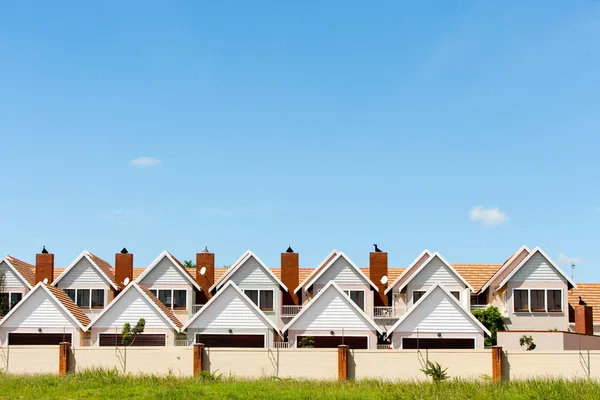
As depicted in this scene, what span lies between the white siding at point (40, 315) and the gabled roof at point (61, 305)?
0.44 ft

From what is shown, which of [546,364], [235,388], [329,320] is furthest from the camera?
[329,320]

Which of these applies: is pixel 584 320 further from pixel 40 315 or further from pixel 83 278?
pixel 40 315

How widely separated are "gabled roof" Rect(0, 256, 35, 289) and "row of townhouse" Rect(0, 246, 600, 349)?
87 mm

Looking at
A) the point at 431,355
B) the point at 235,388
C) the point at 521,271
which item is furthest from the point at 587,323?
the point at 235,388

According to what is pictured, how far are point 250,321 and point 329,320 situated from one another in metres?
4.35

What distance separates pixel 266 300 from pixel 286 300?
1.64 metres

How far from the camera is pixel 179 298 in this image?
53.7 metres

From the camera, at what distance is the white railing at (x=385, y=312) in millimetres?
53778

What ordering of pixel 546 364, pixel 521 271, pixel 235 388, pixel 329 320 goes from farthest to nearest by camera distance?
pixel 521 271 → pixel 329 320 → pixel 546 364 → pixel 235 388

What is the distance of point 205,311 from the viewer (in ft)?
162

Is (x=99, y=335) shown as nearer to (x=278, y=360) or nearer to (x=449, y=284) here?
(x=278, y=360)

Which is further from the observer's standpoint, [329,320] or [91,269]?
[91,269]

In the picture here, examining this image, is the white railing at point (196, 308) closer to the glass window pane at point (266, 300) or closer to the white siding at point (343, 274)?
the glass window pane at point (266, 300)

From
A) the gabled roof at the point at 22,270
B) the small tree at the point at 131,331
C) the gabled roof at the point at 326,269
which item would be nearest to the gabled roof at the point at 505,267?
the gabled roof at the point at 326,269
